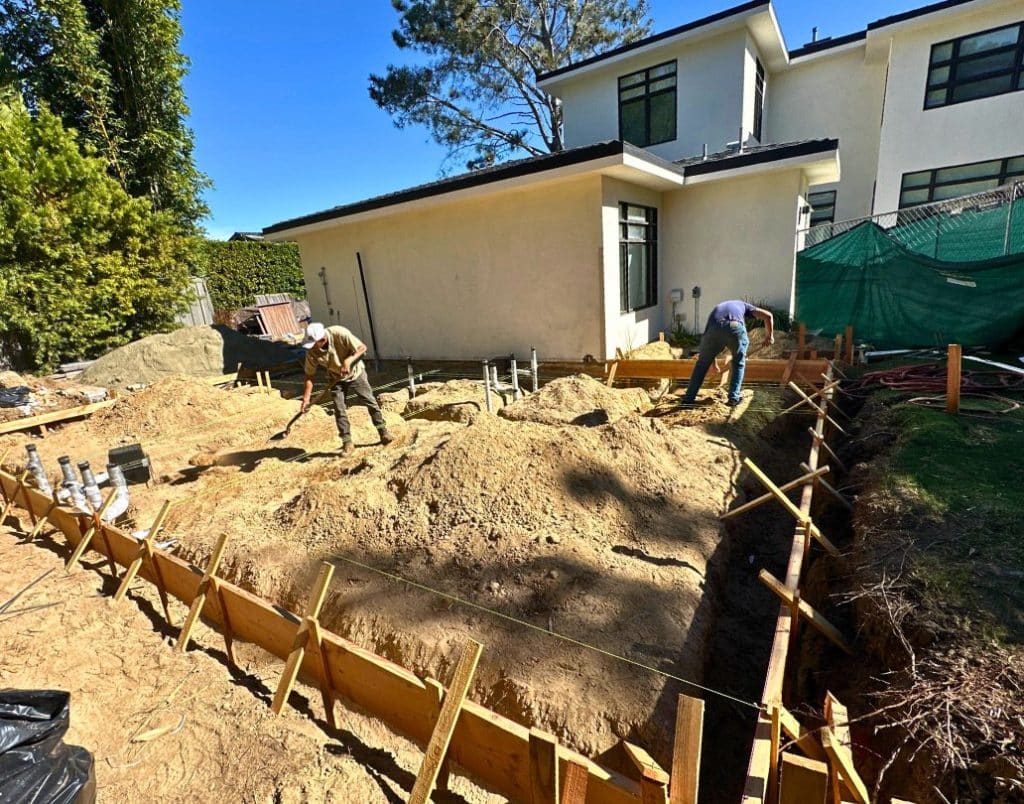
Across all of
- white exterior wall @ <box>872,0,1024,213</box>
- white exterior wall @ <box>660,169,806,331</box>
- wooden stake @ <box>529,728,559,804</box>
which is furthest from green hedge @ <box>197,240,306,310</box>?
wooden stake @ <box>529,728,559,804</box>

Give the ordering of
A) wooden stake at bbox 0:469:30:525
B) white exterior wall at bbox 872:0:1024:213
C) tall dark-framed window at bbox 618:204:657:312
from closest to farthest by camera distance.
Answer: wooden stake at bbox 0:469:30:525 → tall dark-framed window at bbox 618:204:657:312 → white exterior wall at bbox 872:0:1024:213

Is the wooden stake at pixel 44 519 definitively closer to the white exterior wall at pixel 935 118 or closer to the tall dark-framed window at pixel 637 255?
the tall dark-framed window at pixel 637 255

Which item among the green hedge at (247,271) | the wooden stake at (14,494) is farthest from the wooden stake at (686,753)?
the green hedge at (247,271)

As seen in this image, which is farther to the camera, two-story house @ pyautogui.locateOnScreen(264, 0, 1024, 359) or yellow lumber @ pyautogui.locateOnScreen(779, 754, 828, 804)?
two-story house @ pyautogui.locateOnScreen(264, 0, 1024, 359)

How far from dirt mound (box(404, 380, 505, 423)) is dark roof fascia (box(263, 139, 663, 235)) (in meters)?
3.70

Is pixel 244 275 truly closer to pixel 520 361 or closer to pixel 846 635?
pixel 520 361

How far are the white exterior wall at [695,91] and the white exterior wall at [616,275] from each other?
2769 mm

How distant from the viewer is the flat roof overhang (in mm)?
7465

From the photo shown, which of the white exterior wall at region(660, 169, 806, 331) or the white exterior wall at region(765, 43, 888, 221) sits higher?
the white exterior wall at region(765, 43, 888, 221)

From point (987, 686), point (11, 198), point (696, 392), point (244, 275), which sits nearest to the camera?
point (987, 686)

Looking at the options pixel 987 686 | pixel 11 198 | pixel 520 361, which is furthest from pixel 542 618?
pixel 11 198

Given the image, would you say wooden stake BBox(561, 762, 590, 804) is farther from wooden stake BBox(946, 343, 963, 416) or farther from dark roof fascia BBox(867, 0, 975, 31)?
dark roof fascia BBox(867, 0, 975, 31)

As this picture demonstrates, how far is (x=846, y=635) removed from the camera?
2736 millimetres

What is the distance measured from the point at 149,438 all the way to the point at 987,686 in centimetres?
987
